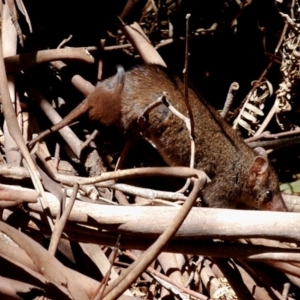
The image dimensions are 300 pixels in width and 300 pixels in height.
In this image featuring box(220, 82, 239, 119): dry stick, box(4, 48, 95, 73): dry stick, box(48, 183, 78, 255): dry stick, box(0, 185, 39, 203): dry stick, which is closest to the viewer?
box(48, 183, 78, 255): dry stick

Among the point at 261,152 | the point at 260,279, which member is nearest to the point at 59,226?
the point at 260,279

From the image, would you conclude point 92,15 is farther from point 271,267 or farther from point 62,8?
point 271,267

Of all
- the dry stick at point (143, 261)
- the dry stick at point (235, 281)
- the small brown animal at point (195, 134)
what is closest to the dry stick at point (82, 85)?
the small brown animal at point (195, 134)

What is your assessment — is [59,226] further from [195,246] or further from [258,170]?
[258,170]

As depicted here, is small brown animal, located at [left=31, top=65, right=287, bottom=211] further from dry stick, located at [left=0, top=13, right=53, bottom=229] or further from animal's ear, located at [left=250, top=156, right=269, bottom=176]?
dry stick, located at [left=0, top=13, right=53, bottom=229]

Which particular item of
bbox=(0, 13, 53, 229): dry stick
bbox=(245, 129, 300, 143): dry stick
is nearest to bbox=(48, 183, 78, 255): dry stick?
bbox=(0, 13, 53, 229): dry stick

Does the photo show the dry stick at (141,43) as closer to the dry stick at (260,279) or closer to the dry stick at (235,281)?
the dry stick at (260,279)
